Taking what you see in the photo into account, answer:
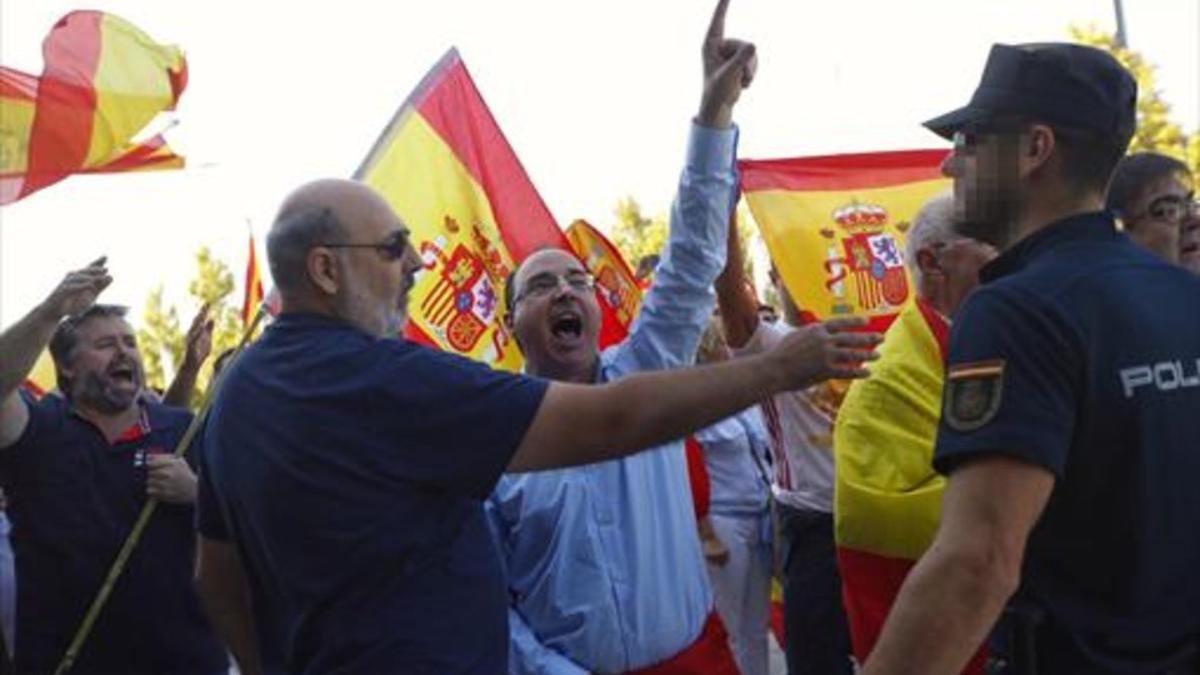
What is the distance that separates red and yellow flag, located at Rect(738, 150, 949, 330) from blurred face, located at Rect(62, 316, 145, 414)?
2.54 meters

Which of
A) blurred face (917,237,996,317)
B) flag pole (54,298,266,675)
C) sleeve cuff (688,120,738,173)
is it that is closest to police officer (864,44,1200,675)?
sleeve cuff (688,120,738,173)

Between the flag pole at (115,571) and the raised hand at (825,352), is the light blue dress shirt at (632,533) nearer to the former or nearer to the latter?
the raised hand at (825,352)

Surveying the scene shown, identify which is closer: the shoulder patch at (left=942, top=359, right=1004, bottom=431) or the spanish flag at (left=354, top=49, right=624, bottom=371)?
the shoulder patch at (left=942, top=359, right=1004, bottom=431)

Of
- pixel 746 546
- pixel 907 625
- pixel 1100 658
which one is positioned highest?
pixel 907 625

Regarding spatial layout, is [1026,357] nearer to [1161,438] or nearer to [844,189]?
[1161,438]

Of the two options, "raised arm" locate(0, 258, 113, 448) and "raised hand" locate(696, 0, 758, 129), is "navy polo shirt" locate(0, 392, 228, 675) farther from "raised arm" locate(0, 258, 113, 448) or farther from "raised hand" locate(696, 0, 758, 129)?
"raised hand" locate(696, 0, 758, 129)

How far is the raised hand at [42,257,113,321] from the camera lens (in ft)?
17.8

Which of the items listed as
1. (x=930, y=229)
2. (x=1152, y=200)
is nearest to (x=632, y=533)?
(x=930, y=229)

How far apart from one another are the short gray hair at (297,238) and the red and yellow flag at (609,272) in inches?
143

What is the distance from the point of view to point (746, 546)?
21.2 feet

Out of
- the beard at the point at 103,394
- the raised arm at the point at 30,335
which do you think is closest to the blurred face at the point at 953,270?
the raised arm at the point at 30,335

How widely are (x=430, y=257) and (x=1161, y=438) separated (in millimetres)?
3794

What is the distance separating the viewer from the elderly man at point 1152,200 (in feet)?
15.8

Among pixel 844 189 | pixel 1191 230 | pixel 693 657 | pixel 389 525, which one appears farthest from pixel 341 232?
pixel 844 189
